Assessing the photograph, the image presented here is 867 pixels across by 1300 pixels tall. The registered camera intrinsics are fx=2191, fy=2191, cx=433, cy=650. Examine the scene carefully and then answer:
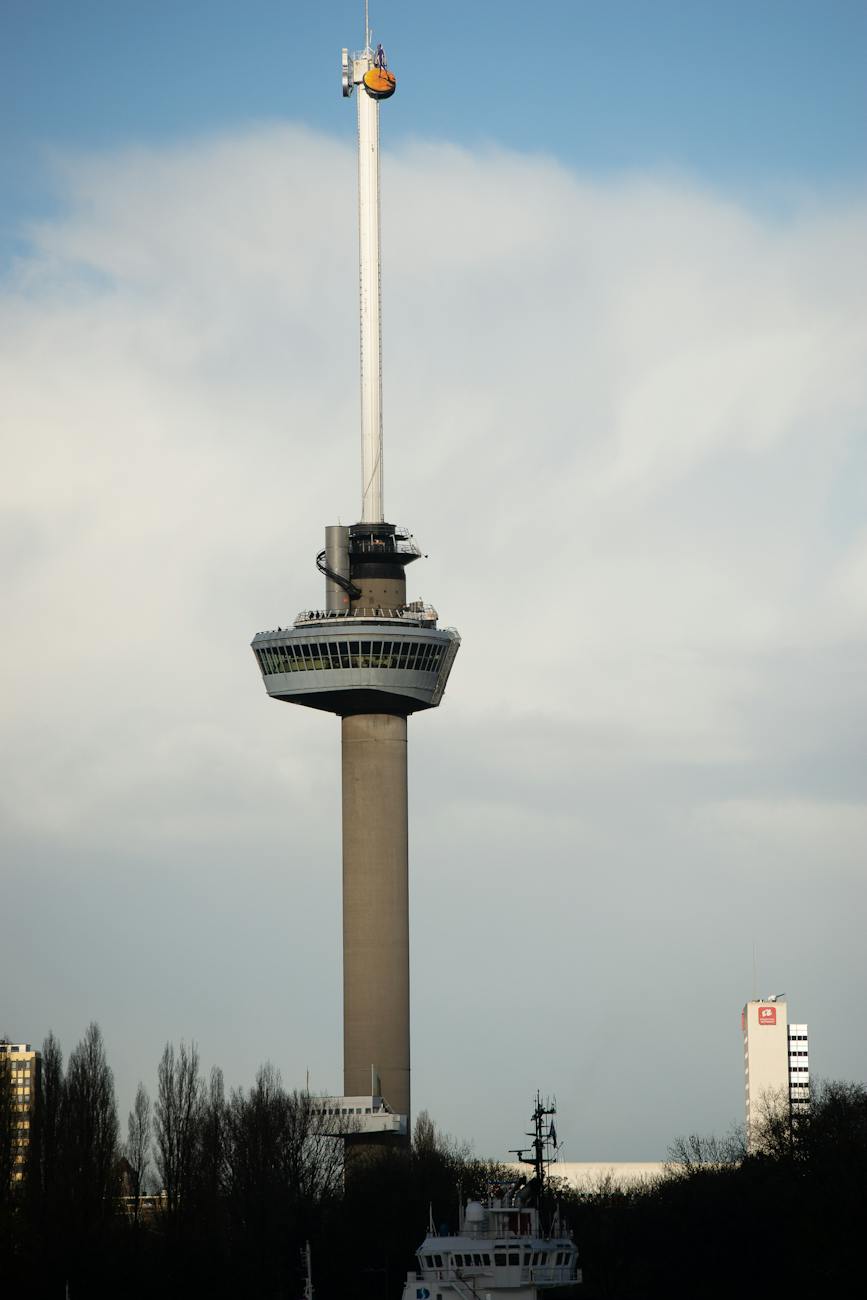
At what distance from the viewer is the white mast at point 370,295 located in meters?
182

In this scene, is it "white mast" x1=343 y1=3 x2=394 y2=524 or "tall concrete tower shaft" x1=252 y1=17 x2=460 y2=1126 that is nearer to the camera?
"tall concrete tower shaft" x1=252 y1=17 x2=460 y2=1126

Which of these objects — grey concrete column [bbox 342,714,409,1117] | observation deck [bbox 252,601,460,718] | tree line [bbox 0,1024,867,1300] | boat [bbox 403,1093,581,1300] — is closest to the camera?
boat [bbox 403,1093,581,1300]

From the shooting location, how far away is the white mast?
182 metres

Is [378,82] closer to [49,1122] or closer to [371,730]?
[371,730]

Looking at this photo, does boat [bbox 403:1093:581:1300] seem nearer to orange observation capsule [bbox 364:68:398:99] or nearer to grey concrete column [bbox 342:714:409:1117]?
grey concrete column [bbox 342:714:409:1117]

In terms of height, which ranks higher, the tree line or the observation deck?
the observation deck

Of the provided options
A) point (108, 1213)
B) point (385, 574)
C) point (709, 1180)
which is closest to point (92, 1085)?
point (108, 1213)

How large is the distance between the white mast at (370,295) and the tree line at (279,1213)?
54.1m

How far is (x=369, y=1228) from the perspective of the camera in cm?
14088

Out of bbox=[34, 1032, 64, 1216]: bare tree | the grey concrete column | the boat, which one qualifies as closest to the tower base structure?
the grey concrete column

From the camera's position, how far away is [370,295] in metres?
182

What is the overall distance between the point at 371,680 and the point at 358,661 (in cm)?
187

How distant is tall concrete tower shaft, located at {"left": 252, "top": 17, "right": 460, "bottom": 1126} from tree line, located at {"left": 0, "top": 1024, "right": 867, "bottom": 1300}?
16.4 meters

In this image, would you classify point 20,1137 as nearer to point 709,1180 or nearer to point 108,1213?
point 108,1213
